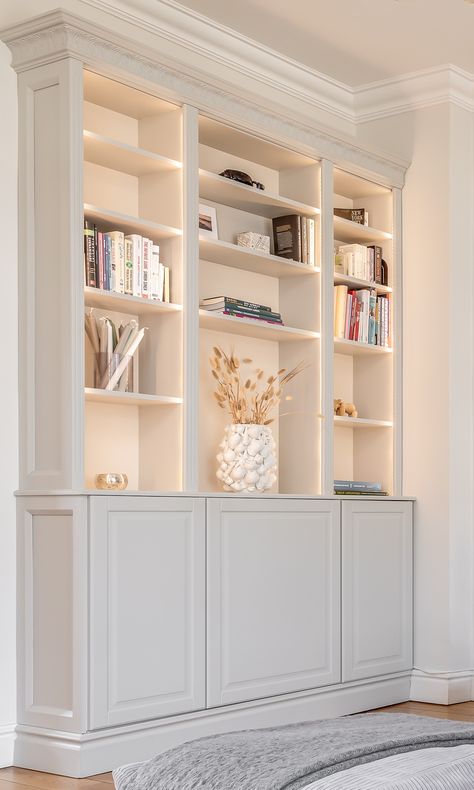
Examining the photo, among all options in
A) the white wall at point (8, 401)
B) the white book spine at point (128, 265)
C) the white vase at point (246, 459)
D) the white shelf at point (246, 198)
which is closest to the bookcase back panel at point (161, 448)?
the white vase at point (246, 459)

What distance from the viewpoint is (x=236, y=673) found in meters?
4.06

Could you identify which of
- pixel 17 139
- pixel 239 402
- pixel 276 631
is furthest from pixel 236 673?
pixel 17 139

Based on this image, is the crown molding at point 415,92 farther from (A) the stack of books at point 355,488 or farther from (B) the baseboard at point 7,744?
(B) the baseboard at point 7,744

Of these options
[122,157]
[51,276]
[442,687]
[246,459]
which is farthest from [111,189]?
[442,687]

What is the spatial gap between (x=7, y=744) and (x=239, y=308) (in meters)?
1.96

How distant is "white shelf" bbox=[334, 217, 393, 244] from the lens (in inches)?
200

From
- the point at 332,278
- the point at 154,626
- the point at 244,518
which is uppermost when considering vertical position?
the point at 332,278

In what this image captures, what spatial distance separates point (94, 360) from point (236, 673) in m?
1.34

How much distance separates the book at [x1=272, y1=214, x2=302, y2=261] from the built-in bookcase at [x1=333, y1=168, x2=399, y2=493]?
0.43 metres

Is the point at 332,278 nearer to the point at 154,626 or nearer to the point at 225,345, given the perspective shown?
the point at 225,345

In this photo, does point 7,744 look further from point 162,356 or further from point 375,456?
point 375,456

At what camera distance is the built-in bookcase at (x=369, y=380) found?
523cm

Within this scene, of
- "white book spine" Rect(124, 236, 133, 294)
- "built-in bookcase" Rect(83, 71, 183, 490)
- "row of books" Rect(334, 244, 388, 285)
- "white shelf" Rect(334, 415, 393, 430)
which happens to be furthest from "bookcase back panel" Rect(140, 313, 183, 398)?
"row of books" Rect(334, 244, 388, 285)

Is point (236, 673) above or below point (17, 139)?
below
